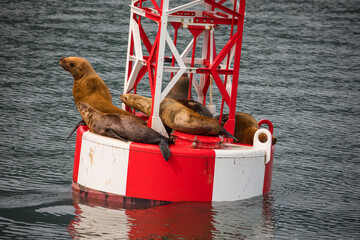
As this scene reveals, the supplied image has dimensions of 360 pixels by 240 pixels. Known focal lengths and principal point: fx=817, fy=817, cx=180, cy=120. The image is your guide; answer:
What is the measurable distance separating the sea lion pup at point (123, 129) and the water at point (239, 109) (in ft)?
3.16

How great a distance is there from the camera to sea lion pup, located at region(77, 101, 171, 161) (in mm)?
11492

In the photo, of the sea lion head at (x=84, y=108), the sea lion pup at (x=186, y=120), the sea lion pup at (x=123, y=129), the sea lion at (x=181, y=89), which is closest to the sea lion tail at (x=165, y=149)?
the sea lion pup at (x=123, y=129)

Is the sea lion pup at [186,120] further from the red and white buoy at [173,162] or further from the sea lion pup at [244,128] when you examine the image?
the sea lion pup at [244,128]

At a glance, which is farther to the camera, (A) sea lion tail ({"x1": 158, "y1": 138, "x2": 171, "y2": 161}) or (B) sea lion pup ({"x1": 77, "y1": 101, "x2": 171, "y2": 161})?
(B) sea lion pup ({"x1": 77, "y1": 101, "x2": 171, "y2": 161})

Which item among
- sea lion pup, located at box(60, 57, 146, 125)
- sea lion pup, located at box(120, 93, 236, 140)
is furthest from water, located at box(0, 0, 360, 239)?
sea lion pup, located at box(60, 57, 146, 125)

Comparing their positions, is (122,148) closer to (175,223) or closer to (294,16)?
(175,223)

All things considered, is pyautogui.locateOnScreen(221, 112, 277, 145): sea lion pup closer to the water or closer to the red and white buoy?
the red and white buoy

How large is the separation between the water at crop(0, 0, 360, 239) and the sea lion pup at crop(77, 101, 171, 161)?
3.16 ft

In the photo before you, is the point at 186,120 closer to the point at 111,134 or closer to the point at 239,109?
the point at 111,134

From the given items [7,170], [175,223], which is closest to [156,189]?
[175,223]

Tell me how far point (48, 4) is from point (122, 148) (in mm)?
21641

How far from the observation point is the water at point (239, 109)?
10906 millimetres

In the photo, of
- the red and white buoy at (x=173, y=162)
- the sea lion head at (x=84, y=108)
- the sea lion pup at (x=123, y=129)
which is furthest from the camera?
the sea lion head at (x=84, y=108)

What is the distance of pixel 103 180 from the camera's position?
11570mm
